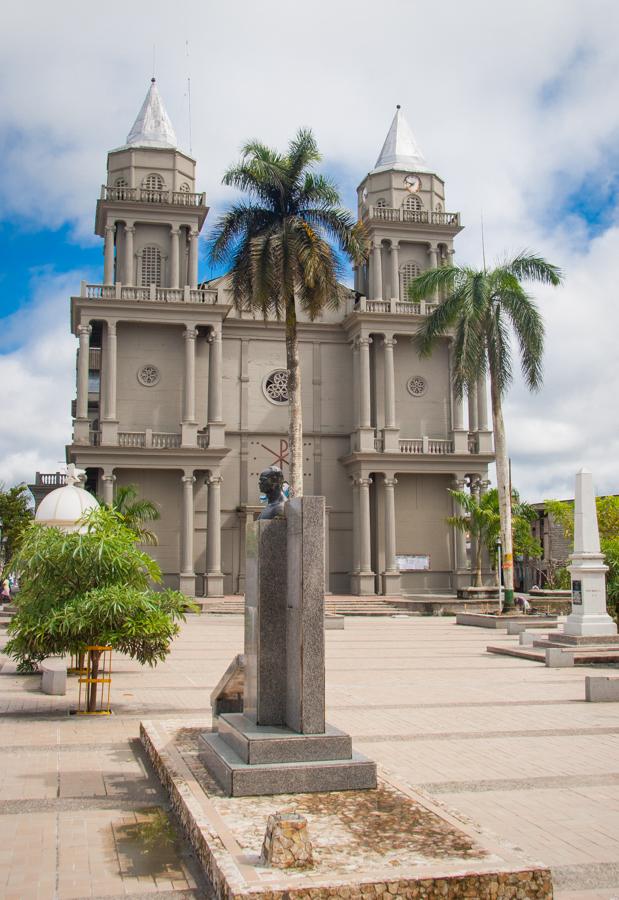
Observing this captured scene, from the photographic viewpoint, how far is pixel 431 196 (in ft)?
141

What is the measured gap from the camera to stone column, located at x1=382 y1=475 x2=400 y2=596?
3872cm

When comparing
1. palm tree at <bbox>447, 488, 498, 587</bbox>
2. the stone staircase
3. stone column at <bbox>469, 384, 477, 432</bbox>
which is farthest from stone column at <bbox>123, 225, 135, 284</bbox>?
palm tree at <bbox>447, 488, 498, 587</bbox>

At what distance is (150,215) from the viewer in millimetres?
39406

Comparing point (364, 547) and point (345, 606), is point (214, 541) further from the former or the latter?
point (364, 547)

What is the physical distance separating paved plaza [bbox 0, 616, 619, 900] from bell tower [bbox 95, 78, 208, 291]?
80.6 ft

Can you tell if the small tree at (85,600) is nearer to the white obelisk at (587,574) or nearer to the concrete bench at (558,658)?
the concrete bench at (558,658)

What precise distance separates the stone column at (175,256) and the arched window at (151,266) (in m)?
0.72

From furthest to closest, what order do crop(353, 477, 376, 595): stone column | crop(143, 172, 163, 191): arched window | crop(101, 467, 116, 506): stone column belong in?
crop(143, 172, 163, 191): arched window
crop(353, 477, 376, 595): stone column
crop(101, 467, 116, 506): stone column

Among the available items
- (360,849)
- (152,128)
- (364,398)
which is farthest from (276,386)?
(360,849)

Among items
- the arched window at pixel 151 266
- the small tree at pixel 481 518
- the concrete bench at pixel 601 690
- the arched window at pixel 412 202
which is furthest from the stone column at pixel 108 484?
the concrete bench at pixel 601 690

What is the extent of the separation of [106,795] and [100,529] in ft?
16.7

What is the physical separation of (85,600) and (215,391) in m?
26.6

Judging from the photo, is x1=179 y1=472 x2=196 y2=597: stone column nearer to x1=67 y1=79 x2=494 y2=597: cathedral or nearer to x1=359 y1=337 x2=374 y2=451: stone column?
x1=67 y1=79 x2=494 y2=597: cathedral

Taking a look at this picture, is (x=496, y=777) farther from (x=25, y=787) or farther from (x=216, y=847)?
(x=25, y=787)
